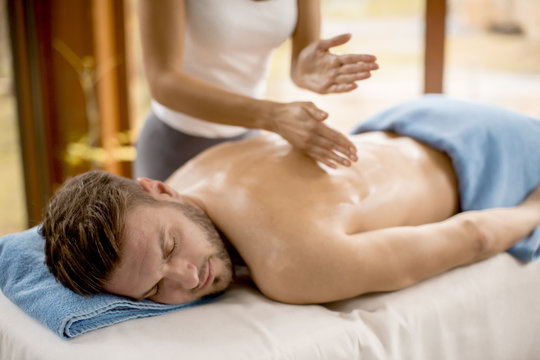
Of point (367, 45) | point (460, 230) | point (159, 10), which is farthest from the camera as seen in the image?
point (367, 45)

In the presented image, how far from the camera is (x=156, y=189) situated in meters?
1.50

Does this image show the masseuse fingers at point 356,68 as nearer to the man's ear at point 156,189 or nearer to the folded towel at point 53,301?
the man's ear at point 156,189

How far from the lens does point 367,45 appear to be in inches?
109

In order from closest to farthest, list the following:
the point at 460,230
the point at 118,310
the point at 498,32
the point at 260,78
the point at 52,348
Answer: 1. the point at 52,348
2. the point at 118,310
3. the point at 460,230
4. the point at 260,78
5. the point at 498,32

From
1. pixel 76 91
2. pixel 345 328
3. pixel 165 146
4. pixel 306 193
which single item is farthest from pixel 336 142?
pixel 76 91

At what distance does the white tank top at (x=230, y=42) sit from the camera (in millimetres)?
1708

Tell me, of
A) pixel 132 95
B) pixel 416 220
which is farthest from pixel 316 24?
pixel 132 95

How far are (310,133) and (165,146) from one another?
26.4 inches

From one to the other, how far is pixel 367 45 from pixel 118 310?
6.21 feet

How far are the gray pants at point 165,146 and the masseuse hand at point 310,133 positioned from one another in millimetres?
525

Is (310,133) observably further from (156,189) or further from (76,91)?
(76,91)

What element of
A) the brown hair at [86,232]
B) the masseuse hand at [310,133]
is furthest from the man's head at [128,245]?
the masseuse hand at [310,133]

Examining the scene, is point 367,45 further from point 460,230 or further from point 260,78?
point 460,230

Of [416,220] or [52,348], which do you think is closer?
[52,348]
